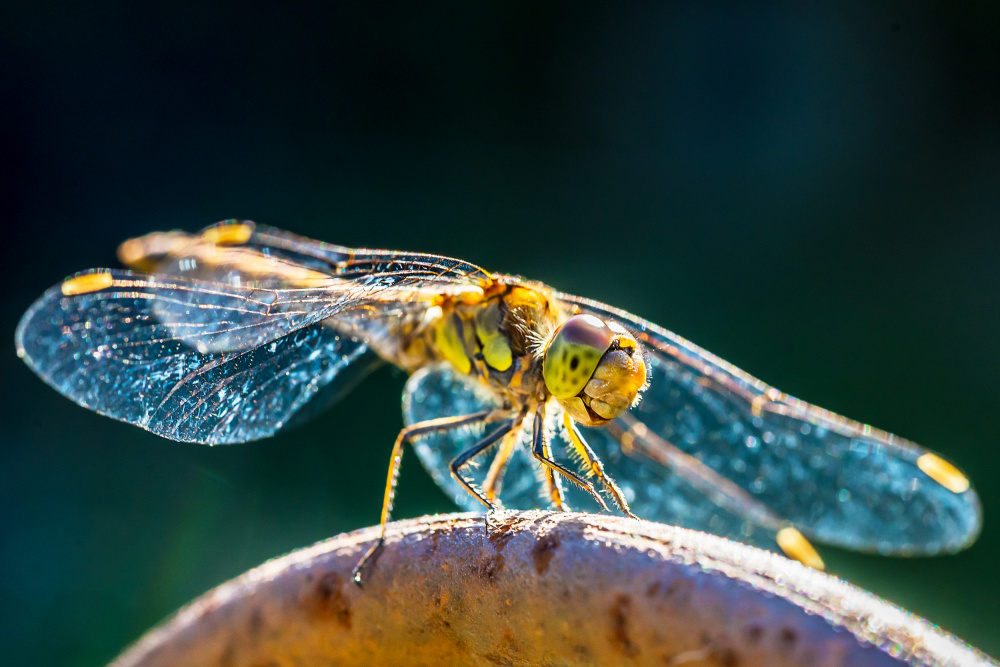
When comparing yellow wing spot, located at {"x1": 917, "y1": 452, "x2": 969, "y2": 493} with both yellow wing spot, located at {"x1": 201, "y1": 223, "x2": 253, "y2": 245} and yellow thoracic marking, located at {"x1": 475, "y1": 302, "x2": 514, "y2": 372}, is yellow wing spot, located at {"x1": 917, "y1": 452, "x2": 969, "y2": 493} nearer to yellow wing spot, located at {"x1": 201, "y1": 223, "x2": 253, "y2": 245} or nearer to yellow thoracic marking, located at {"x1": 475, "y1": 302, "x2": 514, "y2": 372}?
yellow thoracic marking, located at {"x1": 475, "y1": 302, "x2": 514, "y2": 372}

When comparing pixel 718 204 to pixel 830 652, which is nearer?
pixel 830 652

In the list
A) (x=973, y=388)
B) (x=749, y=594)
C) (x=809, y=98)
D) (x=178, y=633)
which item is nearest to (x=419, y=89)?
(x=809, y=98)

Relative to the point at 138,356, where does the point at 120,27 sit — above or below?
above

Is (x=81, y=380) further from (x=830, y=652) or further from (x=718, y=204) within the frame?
(x=718, y=204)

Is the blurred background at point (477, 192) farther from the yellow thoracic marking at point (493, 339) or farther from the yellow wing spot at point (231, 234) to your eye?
the yellow thoracic marking at point (493, 339)

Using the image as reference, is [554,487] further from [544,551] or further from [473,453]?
[544,551]

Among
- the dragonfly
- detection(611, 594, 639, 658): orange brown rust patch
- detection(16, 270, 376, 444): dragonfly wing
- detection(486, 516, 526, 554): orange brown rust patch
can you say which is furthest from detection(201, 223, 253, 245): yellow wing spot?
detection(611, 594, 639, 658): orange brown rust patch
